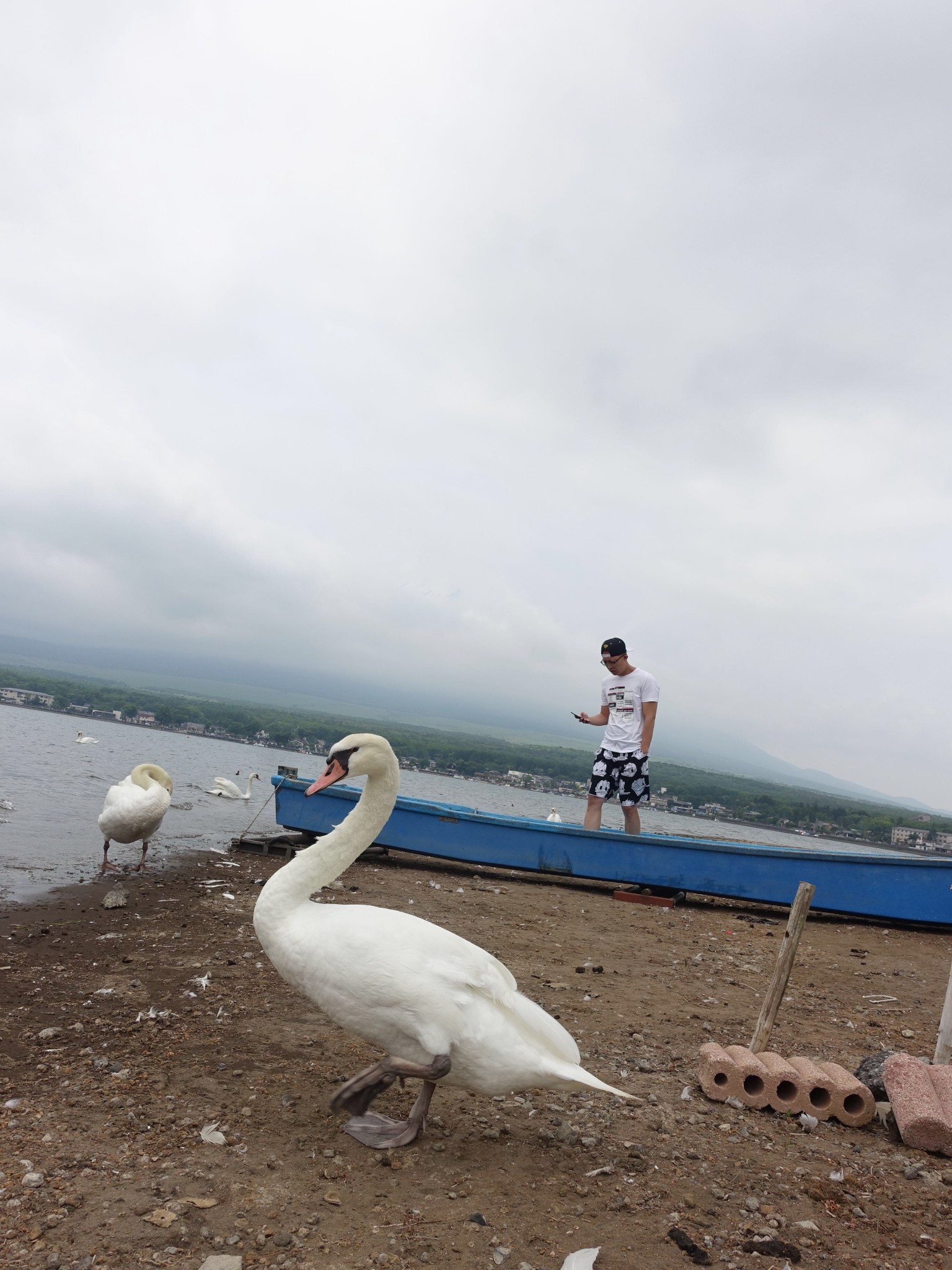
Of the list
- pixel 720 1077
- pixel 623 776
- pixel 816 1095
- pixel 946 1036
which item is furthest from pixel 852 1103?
pixel 623 776

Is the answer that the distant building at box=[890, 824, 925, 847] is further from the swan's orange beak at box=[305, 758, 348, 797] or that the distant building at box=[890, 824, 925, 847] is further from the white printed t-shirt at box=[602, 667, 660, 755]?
the swan's orange beak at box=[305, 758, 348, 797]

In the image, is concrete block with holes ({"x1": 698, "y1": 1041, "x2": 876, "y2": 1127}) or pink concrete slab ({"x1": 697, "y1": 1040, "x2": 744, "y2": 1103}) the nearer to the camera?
concrete block with holes ({"x1": 698, "y1": 1041, "x2": 876, "y2": 1127})

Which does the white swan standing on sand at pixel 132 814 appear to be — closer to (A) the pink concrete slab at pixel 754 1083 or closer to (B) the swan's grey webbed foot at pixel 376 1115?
(B) the swan's grey webbed foot at pixel 376 1115

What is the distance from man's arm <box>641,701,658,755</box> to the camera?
9305mm

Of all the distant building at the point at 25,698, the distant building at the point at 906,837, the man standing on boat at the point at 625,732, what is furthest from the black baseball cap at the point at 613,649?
the distant building at the point at 25,698

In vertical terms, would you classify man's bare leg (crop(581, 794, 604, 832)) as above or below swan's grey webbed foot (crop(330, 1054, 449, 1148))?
above

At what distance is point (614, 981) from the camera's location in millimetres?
5871

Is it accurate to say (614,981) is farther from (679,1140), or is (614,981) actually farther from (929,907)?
(929,907)

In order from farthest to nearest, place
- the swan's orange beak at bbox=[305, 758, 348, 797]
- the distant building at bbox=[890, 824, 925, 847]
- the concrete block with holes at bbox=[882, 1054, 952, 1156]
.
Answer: the distant building at bbox=[890, 824, 925, 847] < the swan's orange beak at bbox=[305, 758, 348, 797] < the concrete block with holes at bbox=[882, 1054, 952, 1156]

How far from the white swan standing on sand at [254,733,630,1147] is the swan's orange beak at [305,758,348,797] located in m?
0.48

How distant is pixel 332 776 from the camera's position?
13.3ft

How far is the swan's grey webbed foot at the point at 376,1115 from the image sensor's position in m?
3.28

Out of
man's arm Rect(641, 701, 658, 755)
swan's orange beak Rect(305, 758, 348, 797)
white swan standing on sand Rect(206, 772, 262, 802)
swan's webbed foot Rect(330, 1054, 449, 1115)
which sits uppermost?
man's arm Rect(641, 701, 658, 755)

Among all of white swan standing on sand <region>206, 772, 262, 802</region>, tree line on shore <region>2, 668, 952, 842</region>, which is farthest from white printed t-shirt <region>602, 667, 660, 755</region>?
tree line on shore <region>2, 668, 952, 842</region>
